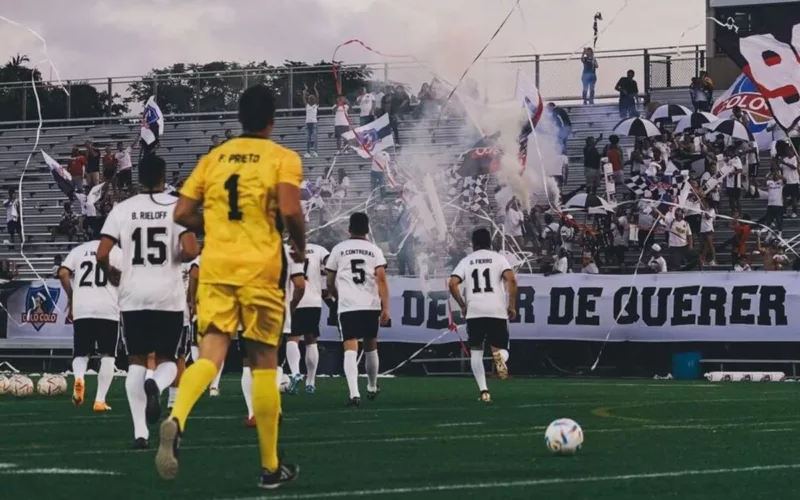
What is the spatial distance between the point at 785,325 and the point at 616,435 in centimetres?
1280

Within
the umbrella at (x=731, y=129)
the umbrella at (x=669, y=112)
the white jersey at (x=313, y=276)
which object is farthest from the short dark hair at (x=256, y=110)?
the umbrella at (x=669, y=112)

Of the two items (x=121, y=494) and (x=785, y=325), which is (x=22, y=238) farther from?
(x=121, y=494)

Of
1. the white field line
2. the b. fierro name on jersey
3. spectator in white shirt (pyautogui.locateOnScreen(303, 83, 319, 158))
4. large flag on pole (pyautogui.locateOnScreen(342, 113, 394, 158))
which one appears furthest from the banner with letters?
the white field line

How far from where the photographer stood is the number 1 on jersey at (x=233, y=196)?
8.27 meters

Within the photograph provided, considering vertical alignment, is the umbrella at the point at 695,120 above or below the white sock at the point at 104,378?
above

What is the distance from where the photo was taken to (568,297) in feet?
84.4

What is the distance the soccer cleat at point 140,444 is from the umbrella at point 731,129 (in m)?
19.9

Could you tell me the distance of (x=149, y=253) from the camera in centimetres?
1157

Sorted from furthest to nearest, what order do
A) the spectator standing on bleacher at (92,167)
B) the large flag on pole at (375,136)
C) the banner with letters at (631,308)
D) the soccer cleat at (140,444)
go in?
the spectator standing on bleacher at (92,167)
the large flag on pole at (375,136)
the banner with letters at (631,308)
the soccer cleat at (140,444)

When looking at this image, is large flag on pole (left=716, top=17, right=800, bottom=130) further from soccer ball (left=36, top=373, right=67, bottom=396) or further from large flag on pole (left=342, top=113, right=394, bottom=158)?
soccer ball (left=36, top=373, right=67, bottom=396)

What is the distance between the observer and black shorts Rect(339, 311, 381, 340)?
1761 cm

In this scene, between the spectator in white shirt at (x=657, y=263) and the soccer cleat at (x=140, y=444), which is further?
the spectator in white shirt at (x=657, y=263)

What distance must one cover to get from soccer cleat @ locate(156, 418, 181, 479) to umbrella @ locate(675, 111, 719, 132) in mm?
23410

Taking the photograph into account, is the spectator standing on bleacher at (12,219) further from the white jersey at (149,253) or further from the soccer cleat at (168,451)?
the soccer cleat at (168,451)
